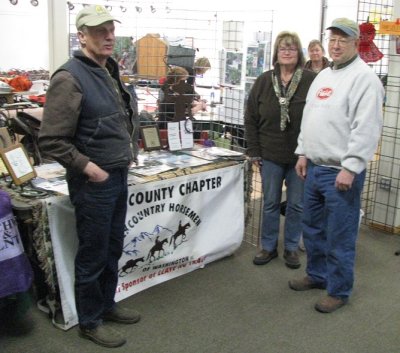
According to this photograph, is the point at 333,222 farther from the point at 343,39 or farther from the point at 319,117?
the point at 343,39

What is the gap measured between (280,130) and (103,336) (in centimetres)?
141

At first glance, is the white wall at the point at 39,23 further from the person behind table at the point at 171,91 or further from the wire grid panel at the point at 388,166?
the person behind table at the point at 171,91

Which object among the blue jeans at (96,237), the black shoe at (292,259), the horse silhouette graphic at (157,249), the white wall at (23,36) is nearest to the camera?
the blue jeans at (96,237)

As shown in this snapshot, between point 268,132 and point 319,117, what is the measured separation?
56cm

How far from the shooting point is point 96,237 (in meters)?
1.79

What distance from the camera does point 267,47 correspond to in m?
4.00

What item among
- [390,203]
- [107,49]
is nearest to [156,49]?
[107,49]

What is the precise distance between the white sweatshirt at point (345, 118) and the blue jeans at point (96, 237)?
90cm

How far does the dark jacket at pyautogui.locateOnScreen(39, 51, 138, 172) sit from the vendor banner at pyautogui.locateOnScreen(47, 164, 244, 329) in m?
0.39

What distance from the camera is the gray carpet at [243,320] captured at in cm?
198

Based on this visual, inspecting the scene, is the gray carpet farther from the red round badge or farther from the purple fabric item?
the red round badge

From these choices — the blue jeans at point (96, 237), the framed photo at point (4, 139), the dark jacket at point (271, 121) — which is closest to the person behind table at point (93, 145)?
the blue jeans at point (96, 237)

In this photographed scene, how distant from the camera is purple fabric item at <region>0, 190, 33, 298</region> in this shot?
6.07 feet

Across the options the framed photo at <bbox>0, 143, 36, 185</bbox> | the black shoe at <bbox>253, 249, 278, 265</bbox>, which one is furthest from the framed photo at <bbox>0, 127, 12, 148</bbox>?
the black shoe at <bbox>253, 249, 278, 265</bbox>
